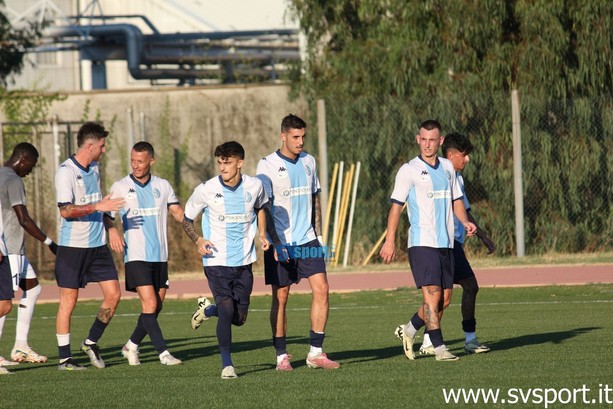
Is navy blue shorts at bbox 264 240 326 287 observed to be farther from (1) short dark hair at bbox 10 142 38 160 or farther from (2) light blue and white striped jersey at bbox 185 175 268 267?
(1) short dark hair at bbox 10 142 38 160

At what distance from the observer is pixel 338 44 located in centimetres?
2522

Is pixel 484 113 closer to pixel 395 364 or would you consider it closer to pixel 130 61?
pixel 395 364

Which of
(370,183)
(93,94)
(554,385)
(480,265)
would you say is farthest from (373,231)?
(554,385)

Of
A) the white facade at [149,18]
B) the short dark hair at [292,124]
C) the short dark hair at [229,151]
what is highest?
the white facade at [149,18]

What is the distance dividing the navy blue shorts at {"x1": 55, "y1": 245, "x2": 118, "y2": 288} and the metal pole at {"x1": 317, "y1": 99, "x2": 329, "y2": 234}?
38.0 feet

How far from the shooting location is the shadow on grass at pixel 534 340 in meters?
Answer: 11.6

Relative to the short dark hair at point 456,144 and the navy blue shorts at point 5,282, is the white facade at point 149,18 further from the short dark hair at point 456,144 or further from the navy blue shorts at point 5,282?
the navy blue shorts at point 5,282

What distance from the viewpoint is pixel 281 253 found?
34.7 feet

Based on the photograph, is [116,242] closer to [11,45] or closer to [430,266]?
[430,266]

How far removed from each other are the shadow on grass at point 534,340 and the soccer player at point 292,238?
2.02 m

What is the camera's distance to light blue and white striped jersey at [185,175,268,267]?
33.6 ft

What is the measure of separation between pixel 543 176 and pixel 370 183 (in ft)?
11.3

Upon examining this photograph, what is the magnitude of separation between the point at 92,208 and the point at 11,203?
131cm

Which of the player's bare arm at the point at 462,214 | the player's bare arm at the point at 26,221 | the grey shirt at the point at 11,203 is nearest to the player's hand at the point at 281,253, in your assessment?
the player's bare arm at the point at 462,214
